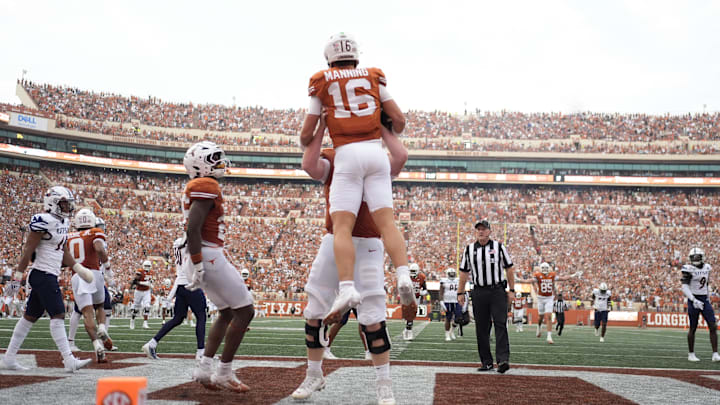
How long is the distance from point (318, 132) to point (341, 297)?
4.33 ft

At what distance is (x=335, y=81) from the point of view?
187 inches

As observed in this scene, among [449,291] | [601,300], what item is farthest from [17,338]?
[601,300]

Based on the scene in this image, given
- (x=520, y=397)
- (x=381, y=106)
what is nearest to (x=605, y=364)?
(x=520, y=397)

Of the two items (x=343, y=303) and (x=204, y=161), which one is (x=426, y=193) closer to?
(x=204, y=161)

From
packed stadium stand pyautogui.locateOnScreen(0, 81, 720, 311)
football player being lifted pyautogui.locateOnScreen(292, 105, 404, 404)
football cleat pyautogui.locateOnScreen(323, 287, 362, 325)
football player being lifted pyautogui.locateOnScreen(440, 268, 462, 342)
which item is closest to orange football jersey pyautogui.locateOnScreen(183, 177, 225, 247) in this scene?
football player being lifted pyautogui.locateOnScreen(292, 105, 404, 404)

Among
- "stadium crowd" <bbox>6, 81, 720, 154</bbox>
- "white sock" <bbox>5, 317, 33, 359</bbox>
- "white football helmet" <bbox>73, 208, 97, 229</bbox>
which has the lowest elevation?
"white sock" <bbox>5, 317, 33, 359</bbox>

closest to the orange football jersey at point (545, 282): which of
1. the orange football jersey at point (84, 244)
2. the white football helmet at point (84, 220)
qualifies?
the orange football jersey at point (84, 244)

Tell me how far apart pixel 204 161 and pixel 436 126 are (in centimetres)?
5226

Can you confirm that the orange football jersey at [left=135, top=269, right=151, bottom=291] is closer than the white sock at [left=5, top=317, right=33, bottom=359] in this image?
No

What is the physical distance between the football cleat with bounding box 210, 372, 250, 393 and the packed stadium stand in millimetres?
31775

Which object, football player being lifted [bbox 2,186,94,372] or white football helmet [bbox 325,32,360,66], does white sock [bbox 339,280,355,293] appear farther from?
football player being lifted [bbox 2,186,94,372]

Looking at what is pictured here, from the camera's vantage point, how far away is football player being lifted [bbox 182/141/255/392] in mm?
5156

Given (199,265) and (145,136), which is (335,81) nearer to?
(199,265)

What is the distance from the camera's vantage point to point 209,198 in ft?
17.3
